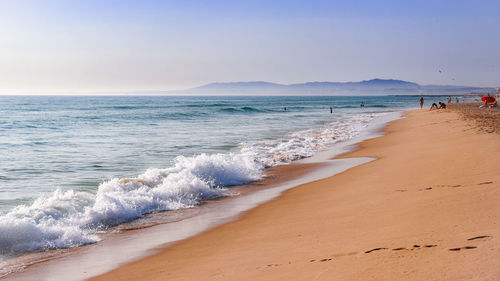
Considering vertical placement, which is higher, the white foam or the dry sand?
the dry sand

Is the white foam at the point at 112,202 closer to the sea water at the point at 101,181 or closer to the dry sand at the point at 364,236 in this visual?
the sea water at the point at 101,181

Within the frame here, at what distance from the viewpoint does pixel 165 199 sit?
10.7 metres

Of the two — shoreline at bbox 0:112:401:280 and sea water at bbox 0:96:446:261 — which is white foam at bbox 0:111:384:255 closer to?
sea water at bbox 0:96:446:261

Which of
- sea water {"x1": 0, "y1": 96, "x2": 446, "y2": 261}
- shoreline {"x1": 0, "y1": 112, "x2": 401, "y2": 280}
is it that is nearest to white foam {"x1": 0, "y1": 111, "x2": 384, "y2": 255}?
sea water {"x1": 0, "y1": 96, "x2": 446, "y2": 261}

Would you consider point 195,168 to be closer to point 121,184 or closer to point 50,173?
point 121,184

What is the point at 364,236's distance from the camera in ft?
19.0

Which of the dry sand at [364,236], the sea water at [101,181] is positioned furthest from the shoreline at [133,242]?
the sea water at [101,181]

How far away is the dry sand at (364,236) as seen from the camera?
4.33 meters

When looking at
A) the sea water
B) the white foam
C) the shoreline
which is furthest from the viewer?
the sea water

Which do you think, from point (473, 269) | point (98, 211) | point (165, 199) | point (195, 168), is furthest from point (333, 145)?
point (473, 269)

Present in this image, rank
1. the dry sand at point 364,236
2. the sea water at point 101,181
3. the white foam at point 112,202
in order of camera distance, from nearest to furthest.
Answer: the dry sand at point 364,236
the white foam at point 112,202
the sea water at point 101,181

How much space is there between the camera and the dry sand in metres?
4.33

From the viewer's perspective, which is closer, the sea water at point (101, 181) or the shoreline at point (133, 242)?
the shoreline at point (133, 242)

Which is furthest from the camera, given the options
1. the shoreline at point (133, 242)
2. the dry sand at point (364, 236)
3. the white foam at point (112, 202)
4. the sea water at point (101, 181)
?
the sea water at point (101, 181)
